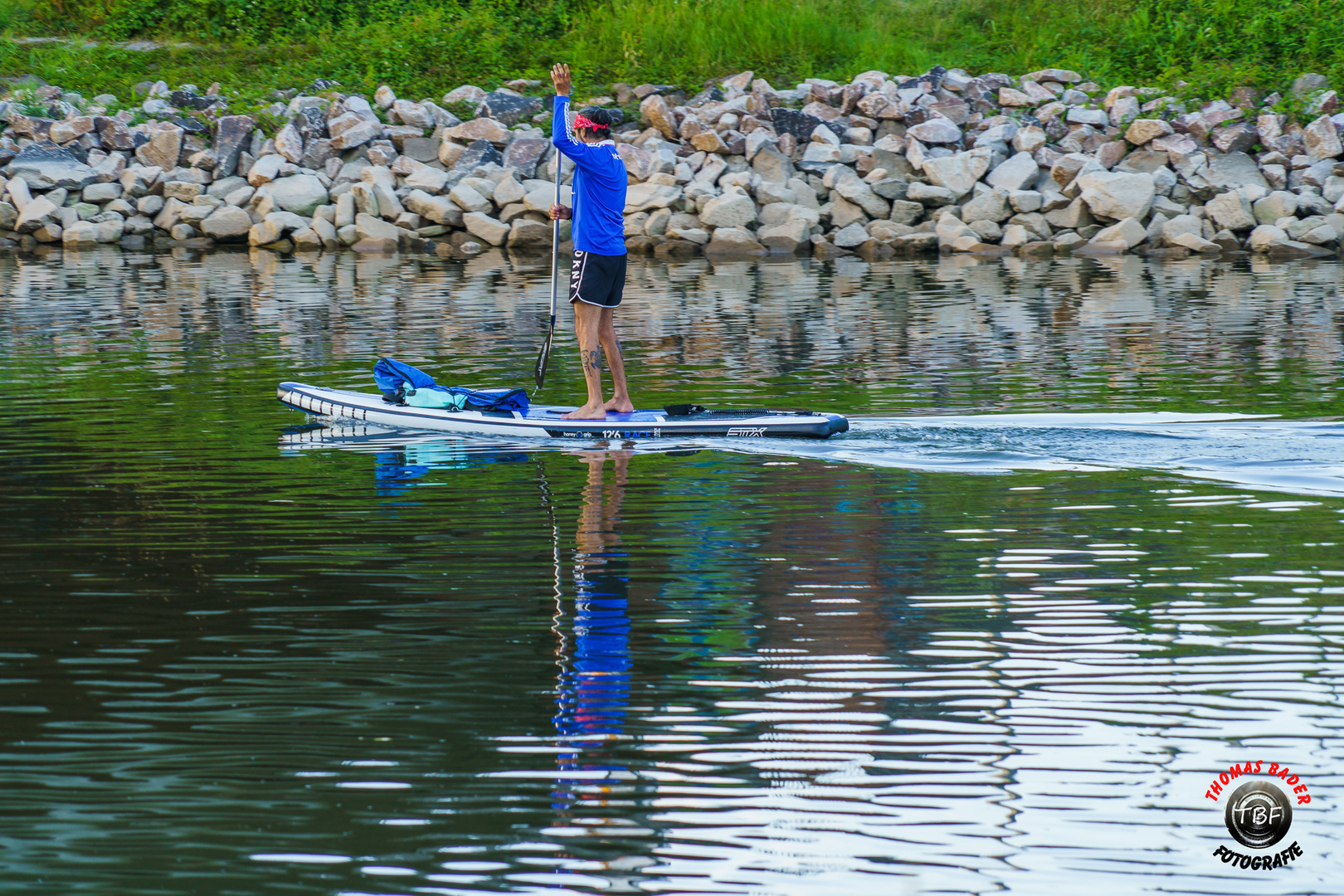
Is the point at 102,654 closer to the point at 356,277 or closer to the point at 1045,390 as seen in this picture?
the point at 1045,390

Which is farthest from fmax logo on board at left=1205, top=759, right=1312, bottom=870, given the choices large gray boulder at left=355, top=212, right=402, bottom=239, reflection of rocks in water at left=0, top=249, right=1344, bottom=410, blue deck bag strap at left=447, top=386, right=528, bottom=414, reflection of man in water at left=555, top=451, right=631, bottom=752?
large gray boulder at left=355, top=212, right=402, bottom=239

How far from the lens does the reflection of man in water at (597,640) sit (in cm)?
502

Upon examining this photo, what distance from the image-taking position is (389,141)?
26.5 metres

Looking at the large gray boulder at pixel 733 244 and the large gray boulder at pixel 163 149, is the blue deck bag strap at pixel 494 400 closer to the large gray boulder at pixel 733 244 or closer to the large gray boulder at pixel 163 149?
the large gray boulder at pixel 733 244

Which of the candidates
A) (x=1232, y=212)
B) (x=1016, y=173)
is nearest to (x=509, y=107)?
(x=1016, y=173)

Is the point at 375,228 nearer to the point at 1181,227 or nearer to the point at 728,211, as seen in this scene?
the point at 728,211

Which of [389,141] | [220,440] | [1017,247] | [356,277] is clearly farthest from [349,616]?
[389,141]

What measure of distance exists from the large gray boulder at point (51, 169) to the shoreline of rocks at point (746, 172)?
0.03 metres

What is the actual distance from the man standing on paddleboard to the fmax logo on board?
6.15m

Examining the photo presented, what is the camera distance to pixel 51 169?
1046 inches

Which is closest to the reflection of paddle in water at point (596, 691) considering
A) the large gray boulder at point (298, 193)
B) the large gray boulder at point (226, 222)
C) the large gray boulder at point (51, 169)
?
the large gray boulder at point (298, 193)

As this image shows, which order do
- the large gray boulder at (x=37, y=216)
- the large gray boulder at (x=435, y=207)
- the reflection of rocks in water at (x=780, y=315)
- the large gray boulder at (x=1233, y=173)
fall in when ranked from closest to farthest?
the reflection of rocks in water at (x=780, y=315), the large gray boulder at (x=1233, y=173), the large gray boulder at (x=435, y=207), the large gray boulder at (x=37, y=216)

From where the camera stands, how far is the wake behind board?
32.0 feet

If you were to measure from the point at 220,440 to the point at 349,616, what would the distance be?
422 centimetres
